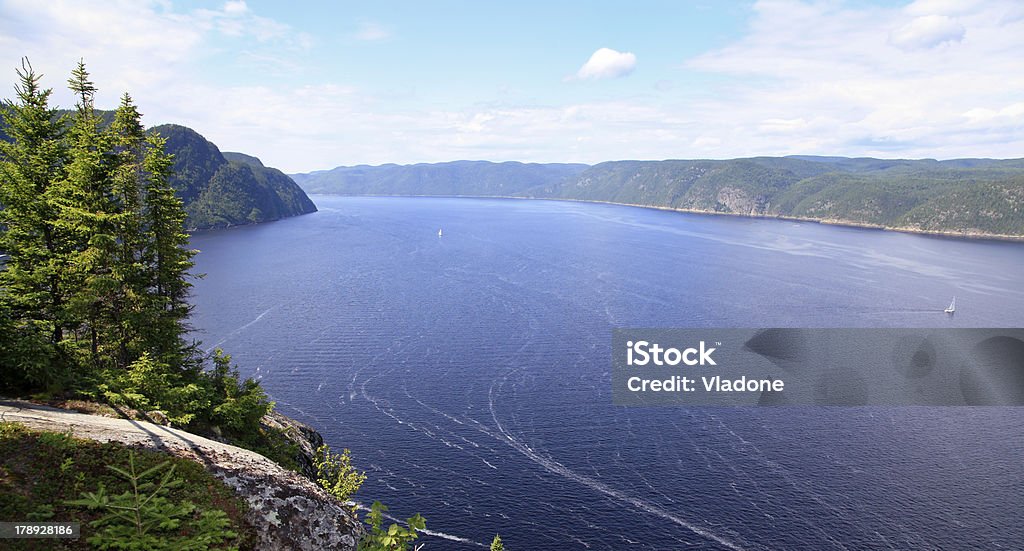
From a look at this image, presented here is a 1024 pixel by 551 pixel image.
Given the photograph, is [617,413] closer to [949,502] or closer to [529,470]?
[529,470]

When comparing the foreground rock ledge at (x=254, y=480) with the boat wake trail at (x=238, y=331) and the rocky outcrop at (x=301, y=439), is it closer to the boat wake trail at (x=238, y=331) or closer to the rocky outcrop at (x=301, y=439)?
the rocky outcrop at (x=301, y=439)

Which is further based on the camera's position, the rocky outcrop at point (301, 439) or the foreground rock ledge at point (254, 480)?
the rocky outcrop at point (301, 439)

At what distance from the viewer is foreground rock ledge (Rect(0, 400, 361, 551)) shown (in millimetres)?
26594

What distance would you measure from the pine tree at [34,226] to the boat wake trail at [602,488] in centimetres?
5584

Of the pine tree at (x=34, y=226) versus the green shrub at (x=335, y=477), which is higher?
the pine tree at (x=34, y=226)

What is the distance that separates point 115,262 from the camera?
38031mm

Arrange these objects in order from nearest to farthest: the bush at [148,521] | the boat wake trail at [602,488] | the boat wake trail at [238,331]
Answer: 1. the bush at [148,521]
2. the boat wake trail at [602,488]
3. the boat wake trail at [238,331]

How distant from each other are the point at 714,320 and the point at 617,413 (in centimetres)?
6307

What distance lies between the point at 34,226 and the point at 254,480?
23.8m

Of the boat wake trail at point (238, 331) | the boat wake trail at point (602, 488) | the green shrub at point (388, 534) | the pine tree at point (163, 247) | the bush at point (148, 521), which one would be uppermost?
the pine tree at point (163, 247)

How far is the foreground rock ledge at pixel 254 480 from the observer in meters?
26.6

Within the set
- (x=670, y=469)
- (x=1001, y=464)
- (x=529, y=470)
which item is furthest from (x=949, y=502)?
(x=529, y=470)

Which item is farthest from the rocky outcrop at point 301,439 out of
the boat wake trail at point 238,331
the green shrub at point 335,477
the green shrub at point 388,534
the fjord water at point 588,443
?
the boat wake trail at point 238,331

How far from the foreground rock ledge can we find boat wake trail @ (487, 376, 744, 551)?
45.8 metres
